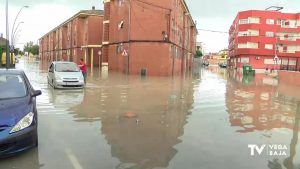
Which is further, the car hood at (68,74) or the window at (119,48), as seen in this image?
the window at (119,48)

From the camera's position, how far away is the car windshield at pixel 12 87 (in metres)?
7.47

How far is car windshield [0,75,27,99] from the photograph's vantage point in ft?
24.5

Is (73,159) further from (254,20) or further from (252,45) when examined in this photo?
(254,20)

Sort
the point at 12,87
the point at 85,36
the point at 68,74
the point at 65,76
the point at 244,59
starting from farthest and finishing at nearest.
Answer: the point at 244,59
the point at 85,36
the point at 68,74
the point at 65,76
the point at 12,87

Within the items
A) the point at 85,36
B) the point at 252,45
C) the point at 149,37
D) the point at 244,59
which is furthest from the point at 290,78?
the point at 244,59

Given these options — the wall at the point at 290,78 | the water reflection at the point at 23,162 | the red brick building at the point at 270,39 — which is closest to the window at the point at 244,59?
the red brick building at the point at 270,39

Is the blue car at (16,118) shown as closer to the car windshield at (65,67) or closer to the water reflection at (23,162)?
the water reflection at (23,162)

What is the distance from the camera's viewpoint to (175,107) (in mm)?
13891

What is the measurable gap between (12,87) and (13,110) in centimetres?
133

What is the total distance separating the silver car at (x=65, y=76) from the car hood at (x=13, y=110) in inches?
480

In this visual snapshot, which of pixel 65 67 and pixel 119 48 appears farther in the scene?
pixel 119 48

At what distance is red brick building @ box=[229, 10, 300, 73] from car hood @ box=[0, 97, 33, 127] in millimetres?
69654

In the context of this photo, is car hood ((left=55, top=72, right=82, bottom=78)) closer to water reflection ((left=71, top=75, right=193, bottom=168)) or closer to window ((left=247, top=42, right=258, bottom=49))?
water reflection ((left=71, top=75, right=193, bottom=168))

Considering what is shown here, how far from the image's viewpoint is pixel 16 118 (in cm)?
636
